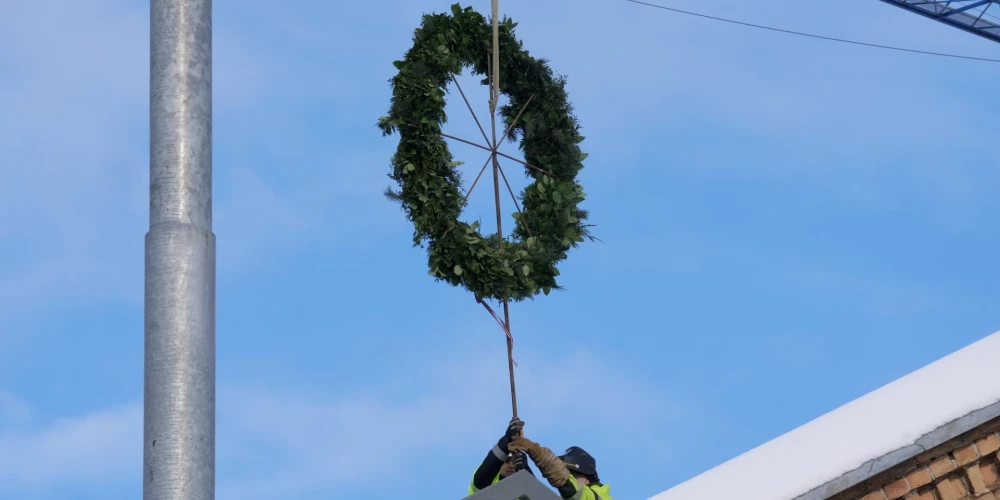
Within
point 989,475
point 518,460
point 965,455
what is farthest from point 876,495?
point 518,460

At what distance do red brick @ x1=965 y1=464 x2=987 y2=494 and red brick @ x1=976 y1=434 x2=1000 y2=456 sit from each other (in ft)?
0.25

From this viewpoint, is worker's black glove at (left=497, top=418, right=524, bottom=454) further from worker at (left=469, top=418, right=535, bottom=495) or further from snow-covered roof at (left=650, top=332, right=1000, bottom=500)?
snow-covered roof at (left=650, top=332, right=1000, bottom=500)

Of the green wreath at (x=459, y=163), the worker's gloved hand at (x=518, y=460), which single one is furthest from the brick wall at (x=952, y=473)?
the green wreath at (x=459, y=163)

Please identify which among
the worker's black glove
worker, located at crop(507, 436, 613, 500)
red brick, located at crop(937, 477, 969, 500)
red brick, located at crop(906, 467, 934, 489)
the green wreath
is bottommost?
red brick, located at crop(937, 477, 969, 500)

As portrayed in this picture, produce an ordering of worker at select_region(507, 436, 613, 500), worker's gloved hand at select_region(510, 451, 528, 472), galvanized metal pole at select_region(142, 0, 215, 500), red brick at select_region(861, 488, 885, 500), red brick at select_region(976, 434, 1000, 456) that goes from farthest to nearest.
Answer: worker's gloved hand at select_region(510, 451, 528, 472), worker at select_region(507, 436, 613, 500), red brick at select_region(976, 434, 1000, 456), red brick at select_region(861, 488, 885, 500), galvanized metal pole at select_region(142, 0, 215, 500)

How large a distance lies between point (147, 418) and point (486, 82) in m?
4.13

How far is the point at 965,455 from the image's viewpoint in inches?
221

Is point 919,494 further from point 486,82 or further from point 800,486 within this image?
point 486,82

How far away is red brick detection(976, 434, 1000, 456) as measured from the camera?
561cm

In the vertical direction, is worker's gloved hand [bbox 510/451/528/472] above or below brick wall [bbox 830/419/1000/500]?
above

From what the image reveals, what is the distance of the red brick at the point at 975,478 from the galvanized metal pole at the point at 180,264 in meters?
3.66

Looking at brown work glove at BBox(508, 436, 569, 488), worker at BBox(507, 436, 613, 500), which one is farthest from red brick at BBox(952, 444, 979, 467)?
brown work glove at BBox(508, 436, 569, 488)

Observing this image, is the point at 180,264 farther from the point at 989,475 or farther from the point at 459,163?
the point at 989,475

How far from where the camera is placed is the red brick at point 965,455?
18.4 feet
